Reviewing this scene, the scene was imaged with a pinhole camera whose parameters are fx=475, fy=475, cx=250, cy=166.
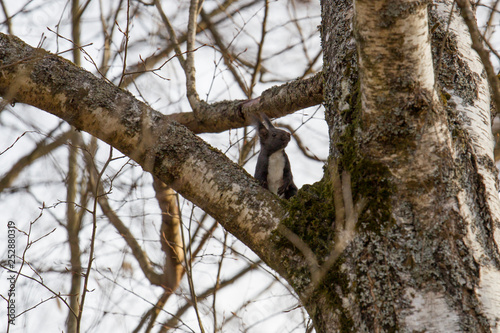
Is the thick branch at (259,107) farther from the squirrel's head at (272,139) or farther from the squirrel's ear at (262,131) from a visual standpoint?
the squirrel's head at (272,139)

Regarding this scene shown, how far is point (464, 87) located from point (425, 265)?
68 cm

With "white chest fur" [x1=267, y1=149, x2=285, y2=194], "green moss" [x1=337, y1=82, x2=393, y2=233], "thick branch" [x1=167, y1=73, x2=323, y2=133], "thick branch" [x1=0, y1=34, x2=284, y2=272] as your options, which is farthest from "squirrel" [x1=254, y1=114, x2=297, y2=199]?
"green moss" [x1=337, y1=82, x2=393, y2=233]

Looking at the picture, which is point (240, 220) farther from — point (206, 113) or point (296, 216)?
point (206, 113)

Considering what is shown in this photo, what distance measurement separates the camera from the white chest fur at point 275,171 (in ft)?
12.9

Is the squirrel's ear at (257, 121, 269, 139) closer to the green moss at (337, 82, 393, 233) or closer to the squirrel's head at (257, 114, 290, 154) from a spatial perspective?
the squirrel's head at (257, 114, 290, 154)

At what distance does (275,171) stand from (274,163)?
7cm

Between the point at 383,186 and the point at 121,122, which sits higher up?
the point at 121,122

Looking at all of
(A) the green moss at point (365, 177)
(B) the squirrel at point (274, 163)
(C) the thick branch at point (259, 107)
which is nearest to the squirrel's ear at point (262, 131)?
(B) the squirrel at point (274, 163)

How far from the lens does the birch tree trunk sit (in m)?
1.31

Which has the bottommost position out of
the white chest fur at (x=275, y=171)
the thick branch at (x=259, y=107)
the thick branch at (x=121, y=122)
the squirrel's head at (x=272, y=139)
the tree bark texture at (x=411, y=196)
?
the tree bark texture at (x=411, y=196)

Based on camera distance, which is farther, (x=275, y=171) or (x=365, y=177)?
(x=275, y=171)

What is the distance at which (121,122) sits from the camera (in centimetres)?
189

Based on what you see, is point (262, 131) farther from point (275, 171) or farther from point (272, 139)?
point (275, 171)

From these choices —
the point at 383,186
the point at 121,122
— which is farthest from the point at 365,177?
the point at 121,122
